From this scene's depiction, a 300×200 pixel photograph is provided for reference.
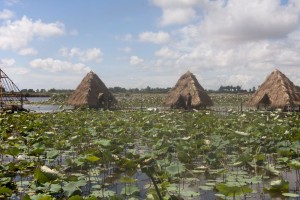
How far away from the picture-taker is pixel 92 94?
26375 mm

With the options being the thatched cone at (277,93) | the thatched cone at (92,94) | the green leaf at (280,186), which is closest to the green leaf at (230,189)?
the green leaf at (280,186)

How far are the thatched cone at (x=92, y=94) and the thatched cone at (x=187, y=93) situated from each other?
4.43 meters

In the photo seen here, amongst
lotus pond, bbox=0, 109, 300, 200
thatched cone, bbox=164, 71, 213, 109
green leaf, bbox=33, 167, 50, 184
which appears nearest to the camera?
green leaf, bbox=33, 167, 50, 184

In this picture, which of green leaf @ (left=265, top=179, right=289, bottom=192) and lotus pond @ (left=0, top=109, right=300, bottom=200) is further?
green leaf @ (left=265, top=179, right=289, bottom=192)

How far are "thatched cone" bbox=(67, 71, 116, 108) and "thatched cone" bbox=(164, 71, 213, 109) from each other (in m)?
4.43

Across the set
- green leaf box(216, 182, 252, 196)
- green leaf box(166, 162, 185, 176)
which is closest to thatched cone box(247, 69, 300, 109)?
green leaf box(166, 162, 185, 176)

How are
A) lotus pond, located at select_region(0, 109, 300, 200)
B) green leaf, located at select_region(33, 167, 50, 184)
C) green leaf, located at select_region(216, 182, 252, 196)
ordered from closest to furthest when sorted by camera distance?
green leaf, located at select_region(216, 182, 252, 196)
green leaf, located at select_region(33, 167, 50, 184)
lotus pond, located at select_region(0, 109, 300, 200)

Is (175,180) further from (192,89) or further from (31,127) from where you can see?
(192,89)

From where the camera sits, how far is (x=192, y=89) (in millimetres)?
24578

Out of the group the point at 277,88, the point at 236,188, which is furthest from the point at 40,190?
the point at 277,88

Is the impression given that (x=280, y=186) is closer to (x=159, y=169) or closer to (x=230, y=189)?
(x=230, y=189)

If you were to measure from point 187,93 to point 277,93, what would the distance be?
19.4 ft

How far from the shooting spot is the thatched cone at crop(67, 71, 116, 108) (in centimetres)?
2597

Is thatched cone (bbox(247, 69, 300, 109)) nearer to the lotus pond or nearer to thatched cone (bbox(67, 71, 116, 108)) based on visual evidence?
the lotus pond
